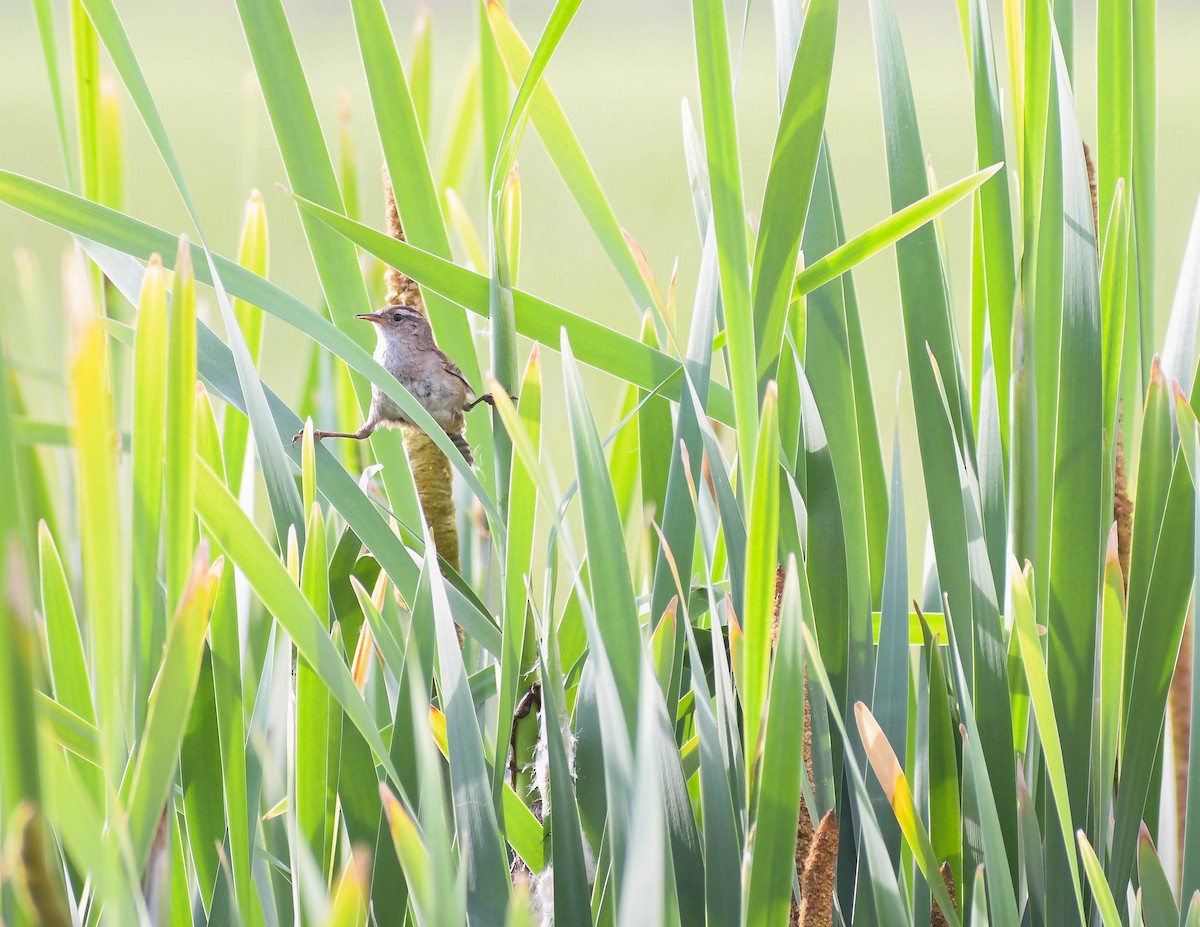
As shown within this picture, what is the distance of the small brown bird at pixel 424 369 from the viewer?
300mm

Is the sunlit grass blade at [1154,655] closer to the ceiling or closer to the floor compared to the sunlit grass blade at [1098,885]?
closer to the ceiling

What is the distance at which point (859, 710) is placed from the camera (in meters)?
0.19

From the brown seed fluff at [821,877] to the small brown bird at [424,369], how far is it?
0.14m

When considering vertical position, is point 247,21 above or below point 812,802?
above

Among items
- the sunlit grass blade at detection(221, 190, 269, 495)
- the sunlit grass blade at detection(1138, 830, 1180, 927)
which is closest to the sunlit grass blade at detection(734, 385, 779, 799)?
the sunlit grass blade at detection(1138, 830, 1180, 927)

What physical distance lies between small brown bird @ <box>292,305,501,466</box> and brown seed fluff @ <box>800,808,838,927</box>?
0.14m

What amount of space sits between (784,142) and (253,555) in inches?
5.8

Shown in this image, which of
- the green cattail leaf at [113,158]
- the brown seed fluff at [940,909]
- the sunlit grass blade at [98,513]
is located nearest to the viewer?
the sunlit grass blade at [98,513]

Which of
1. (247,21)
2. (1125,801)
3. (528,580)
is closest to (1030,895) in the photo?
(1125,801)

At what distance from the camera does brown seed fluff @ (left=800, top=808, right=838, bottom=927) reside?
200 millimetres

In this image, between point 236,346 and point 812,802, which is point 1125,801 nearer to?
point 812,802

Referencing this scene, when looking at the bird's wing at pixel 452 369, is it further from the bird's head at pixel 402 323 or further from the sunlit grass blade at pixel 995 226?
the sunlit grass blade at pixel 995 226

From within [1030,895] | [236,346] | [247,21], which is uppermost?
[247,21]

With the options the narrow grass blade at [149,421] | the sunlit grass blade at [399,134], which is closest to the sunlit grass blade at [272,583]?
the narrow grass blade at [149,421]
